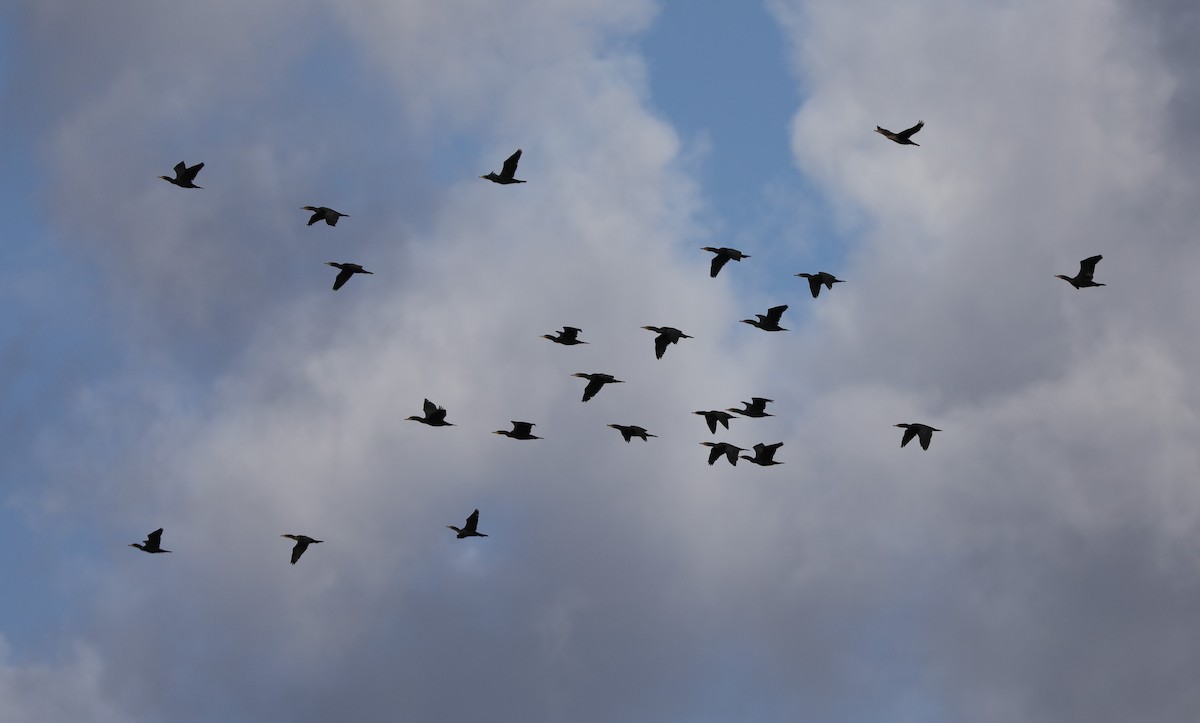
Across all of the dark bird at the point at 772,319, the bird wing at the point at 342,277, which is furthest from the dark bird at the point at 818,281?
the bird wing at the point at 342,277

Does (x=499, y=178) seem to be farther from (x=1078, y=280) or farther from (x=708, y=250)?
(x=1078, y=280)

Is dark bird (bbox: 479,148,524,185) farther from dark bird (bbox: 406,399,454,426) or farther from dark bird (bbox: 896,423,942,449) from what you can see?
dark bird (bbox: 896,423,942,449)

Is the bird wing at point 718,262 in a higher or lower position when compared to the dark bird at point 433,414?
higher

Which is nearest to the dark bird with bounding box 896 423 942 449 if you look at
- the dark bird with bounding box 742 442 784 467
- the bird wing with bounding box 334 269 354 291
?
the dark bird with bounding box 742 442 784 467

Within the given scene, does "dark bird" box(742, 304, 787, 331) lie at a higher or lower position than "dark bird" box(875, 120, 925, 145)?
lower

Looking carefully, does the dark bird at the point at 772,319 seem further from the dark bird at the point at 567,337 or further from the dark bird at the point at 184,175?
the dark bird at the point at 184,175

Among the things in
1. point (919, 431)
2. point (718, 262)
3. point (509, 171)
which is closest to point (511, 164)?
point (509, 171)

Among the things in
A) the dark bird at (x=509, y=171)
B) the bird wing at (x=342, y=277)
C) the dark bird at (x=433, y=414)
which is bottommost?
the dark bird at (x=433, y=414)

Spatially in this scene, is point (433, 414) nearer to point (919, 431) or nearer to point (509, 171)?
point (509, 171)

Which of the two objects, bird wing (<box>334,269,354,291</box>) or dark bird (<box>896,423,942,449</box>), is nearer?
dark bird (<box>896,423,942,449</box>)

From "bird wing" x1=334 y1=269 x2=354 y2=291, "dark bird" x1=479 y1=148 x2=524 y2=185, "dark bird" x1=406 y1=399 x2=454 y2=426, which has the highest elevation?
"dark bird" x1=479 y1=148 x2=524 y2=185

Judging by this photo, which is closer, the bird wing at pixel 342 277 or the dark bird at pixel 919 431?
the dark bird at pixel 919 431

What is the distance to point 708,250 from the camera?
87.7 meters

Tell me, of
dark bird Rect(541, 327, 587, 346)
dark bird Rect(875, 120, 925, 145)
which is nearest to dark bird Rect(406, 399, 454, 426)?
dark bird Rect(541, 327, 587, 346)
